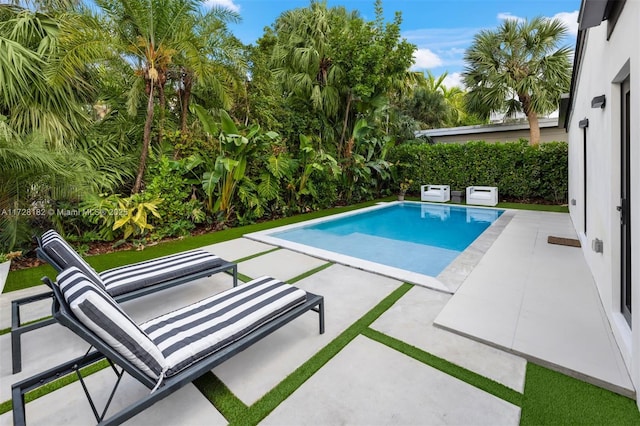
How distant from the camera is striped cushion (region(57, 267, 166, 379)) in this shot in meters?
1.96

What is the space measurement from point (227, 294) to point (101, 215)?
216 inches

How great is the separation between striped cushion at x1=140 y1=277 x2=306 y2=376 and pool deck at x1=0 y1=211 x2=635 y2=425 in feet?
1.36

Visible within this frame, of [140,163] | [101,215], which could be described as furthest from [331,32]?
[101,215]

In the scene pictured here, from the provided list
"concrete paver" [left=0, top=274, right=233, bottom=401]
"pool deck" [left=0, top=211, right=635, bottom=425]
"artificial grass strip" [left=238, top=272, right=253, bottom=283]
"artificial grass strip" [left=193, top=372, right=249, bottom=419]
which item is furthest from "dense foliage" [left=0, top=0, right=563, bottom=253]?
"artificial grass strip" [left=193, top=372, right=249, bottom=419]

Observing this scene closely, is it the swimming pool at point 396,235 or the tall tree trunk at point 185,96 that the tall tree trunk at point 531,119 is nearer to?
the swimming pool at point 396,235

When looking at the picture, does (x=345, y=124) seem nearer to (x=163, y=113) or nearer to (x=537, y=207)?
(x=163, y=113)

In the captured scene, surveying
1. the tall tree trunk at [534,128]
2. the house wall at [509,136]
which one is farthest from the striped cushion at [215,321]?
the house wall at [509,136]

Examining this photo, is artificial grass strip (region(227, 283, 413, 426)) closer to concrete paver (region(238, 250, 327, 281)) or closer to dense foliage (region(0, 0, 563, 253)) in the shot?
concrete paver (region(238, 250, 327, 281))

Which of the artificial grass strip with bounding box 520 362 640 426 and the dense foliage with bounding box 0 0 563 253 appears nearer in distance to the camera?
the artificial grass strip with bounding box 520 362 640 426

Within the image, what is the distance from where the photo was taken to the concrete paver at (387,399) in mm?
2229

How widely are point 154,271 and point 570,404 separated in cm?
451

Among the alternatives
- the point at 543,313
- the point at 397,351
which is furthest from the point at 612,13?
the point at 397,351

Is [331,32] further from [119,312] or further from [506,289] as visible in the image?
[119,312]

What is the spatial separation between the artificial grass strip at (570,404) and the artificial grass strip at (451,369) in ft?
0.39
